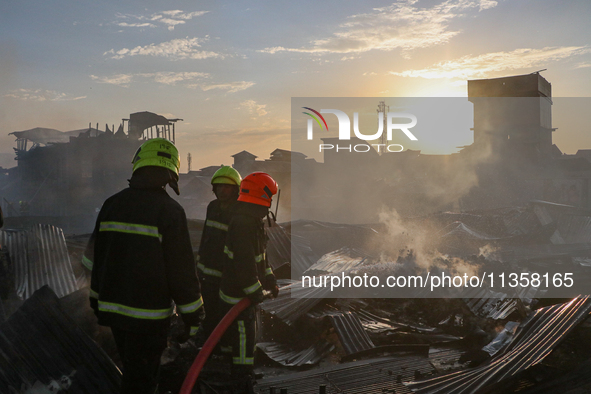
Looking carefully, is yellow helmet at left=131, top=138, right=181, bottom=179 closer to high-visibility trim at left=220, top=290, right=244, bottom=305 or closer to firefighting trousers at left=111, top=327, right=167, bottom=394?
firefighting trousers at left=111, top=327, right=167, bottom=394

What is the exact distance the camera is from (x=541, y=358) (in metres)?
4.00

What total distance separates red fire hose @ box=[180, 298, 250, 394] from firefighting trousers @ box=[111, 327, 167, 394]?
36 centimetres

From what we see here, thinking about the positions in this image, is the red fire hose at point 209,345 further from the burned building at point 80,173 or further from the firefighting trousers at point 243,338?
the burned building at point 80,173

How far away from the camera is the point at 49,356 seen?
10.5 ft

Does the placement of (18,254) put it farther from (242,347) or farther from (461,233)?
(461,233)

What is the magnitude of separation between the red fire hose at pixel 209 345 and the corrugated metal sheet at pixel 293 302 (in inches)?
70.4

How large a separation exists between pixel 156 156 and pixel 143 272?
0.72 m

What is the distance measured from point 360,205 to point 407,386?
1033 inches

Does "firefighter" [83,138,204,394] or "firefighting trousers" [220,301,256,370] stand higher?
"firefighter" [83,138,204,394]

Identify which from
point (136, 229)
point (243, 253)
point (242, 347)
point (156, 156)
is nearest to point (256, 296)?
point (243, 253)

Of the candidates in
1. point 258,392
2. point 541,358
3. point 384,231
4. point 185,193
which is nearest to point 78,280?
point 258,392

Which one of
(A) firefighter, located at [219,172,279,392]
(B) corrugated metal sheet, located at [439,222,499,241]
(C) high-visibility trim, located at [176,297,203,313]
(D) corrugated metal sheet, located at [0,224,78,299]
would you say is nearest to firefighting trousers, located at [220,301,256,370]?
(A) firefighter, located at [219,172,279,392]

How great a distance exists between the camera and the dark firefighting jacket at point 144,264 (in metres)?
2.27

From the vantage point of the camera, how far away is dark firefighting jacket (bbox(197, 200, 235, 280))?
4.01 meters
